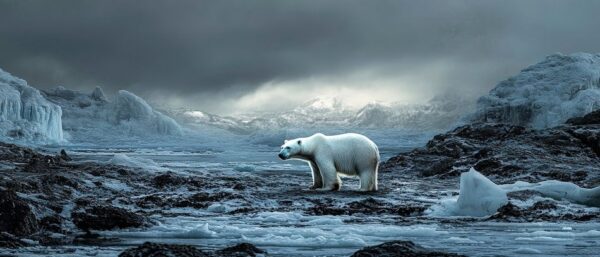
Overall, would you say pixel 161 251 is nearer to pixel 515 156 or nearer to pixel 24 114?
pixel 515 156

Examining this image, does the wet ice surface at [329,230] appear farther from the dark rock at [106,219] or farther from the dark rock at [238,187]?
the dark rock at [238,187]

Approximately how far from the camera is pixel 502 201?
485 inches

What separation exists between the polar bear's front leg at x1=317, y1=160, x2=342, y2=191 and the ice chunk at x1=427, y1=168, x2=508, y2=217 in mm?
4277

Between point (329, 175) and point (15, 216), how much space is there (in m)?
9.07

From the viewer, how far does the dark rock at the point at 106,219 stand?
30.7 ft

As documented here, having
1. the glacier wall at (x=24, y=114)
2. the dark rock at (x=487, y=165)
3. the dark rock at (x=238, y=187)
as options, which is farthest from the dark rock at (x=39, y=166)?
the glacier wall at (x=24, y=114)

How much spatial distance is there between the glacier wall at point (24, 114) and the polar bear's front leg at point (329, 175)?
4210 inches

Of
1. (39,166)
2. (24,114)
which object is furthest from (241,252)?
(24,114)

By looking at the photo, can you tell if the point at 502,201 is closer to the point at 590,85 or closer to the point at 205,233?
the point at 205,233

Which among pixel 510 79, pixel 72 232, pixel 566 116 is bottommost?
pixel 72 232

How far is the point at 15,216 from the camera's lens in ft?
28.3

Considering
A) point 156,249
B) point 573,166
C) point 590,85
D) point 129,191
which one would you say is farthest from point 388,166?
point 590,85

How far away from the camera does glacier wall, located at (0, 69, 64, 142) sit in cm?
11994

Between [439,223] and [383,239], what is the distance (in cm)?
228
